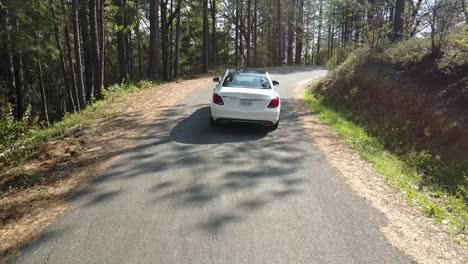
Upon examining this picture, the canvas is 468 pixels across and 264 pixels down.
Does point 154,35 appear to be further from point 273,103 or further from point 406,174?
point 406,174

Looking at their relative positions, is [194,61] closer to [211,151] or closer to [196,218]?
[211,151]

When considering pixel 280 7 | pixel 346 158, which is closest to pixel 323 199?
pixel 346 158

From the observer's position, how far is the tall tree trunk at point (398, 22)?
16.2m

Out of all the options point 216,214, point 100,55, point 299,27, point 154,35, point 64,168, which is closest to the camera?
point 216,214

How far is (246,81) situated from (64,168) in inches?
203

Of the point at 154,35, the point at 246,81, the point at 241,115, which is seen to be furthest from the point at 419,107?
the point at 154,35

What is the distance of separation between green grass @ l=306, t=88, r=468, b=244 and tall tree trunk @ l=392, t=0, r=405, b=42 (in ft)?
19.3

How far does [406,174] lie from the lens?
8172 mm

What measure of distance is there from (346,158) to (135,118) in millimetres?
6256

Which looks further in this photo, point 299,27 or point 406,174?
point 299,27

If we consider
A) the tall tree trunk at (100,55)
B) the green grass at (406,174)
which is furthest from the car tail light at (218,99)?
the tall tree trunk at (100,55)

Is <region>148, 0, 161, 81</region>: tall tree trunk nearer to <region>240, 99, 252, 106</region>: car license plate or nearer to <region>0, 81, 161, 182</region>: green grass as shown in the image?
<region>0, 81, 161, 182</region>: green grass

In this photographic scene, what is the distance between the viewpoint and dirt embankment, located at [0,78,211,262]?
5.32 metres

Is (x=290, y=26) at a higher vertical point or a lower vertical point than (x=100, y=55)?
higher
